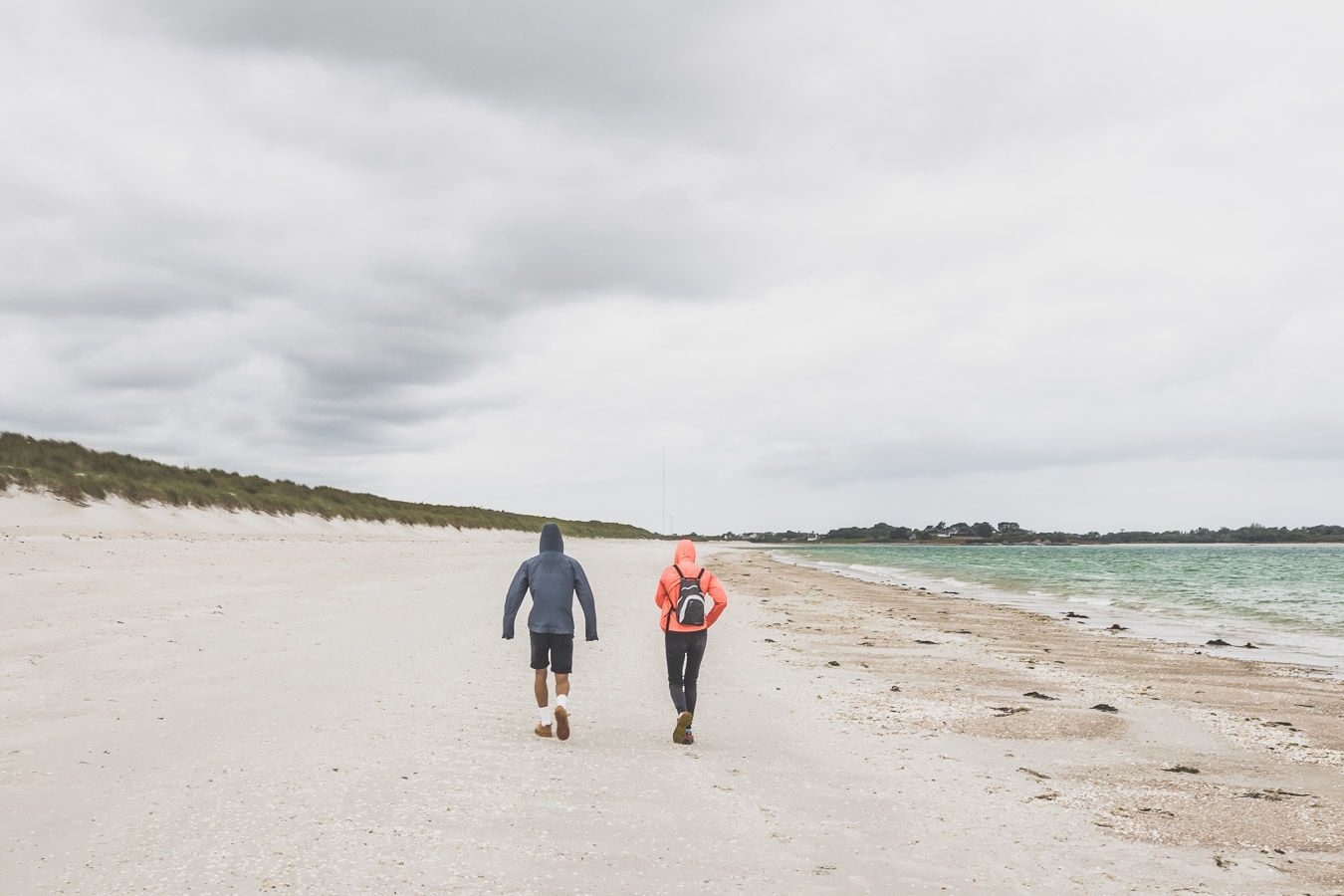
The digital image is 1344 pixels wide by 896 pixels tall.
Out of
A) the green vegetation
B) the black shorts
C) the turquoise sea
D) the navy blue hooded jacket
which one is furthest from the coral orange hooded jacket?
the green vegetation

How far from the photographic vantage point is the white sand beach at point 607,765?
538 cm

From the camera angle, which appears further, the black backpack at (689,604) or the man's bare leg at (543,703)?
the black backpack at (689,604)

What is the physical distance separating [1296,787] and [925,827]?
4147 mm

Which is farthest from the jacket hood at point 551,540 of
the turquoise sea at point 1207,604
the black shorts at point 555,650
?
the turquoise sea at point 1207,604

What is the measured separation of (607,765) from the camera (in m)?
7.73

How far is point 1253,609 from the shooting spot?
1188 inches

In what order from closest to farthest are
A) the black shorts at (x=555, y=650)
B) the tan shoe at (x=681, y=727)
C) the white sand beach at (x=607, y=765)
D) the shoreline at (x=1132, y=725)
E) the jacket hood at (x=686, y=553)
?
the white sand beach at (x=607, y=765)
the shoreline at (x=1132, y=725)
the tan shoe at (x=681, y=727)
the black shorts at (x=555, y=650)
the jacket hood at (x=686, y=553)

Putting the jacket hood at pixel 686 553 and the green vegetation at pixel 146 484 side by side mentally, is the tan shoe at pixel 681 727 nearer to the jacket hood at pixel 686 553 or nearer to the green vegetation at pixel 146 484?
the jacket hood at pixel 686 553

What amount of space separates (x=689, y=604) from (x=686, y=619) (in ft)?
0.56

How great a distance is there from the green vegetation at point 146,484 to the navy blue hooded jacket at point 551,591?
944 inches

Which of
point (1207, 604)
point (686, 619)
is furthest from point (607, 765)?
point (1207, 604)

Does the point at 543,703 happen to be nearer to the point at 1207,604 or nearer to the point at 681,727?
the point at 681,727

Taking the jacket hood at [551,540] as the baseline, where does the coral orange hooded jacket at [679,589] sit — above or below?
below

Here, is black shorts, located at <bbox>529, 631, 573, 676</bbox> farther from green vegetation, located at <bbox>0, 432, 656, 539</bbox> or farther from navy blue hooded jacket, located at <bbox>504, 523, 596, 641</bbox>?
green vegetation, located at <bbox>0, 432, 656, 539</bbox>
